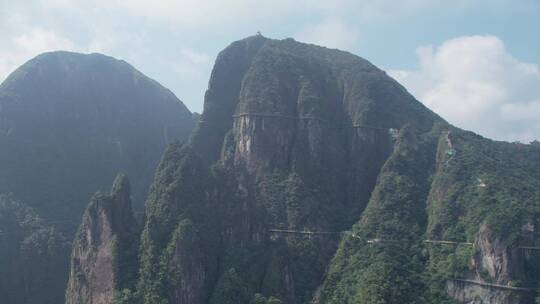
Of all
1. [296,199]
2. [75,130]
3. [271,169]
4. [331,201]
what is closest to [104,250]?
[296,199]

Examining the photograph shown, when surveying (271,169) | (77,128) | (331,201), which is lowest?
(331,201)

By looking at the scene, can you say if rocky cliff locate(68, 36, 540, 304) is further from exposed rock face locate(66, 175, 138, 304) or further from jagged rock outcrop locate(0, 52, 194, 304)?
jagged rock outcrop locate(0, 52, 194, 304)

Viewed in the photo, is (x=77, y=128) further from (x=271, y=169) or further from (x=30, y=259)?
(x=271, y=169)

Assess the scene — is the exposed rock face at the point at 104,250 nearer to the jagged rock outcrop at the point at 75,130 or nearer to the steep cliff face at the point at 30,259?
the steep cliff face at the point at 30,259

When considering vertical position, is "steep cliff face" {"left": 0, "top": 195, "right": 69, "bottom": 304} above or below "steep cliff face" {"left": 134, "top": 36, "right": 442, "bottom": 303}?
below

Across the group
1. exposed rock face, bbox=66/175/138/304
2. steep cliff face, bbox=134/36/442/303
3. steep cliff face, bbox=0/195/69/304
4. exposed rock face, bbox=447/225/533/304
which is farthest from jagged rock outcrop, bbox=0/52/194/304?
exposed rock face, bbox=447/225/533/304

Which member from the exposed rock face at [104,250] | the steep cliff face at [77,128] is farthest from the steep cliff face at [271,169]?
the steep cliff face at [77,128]
